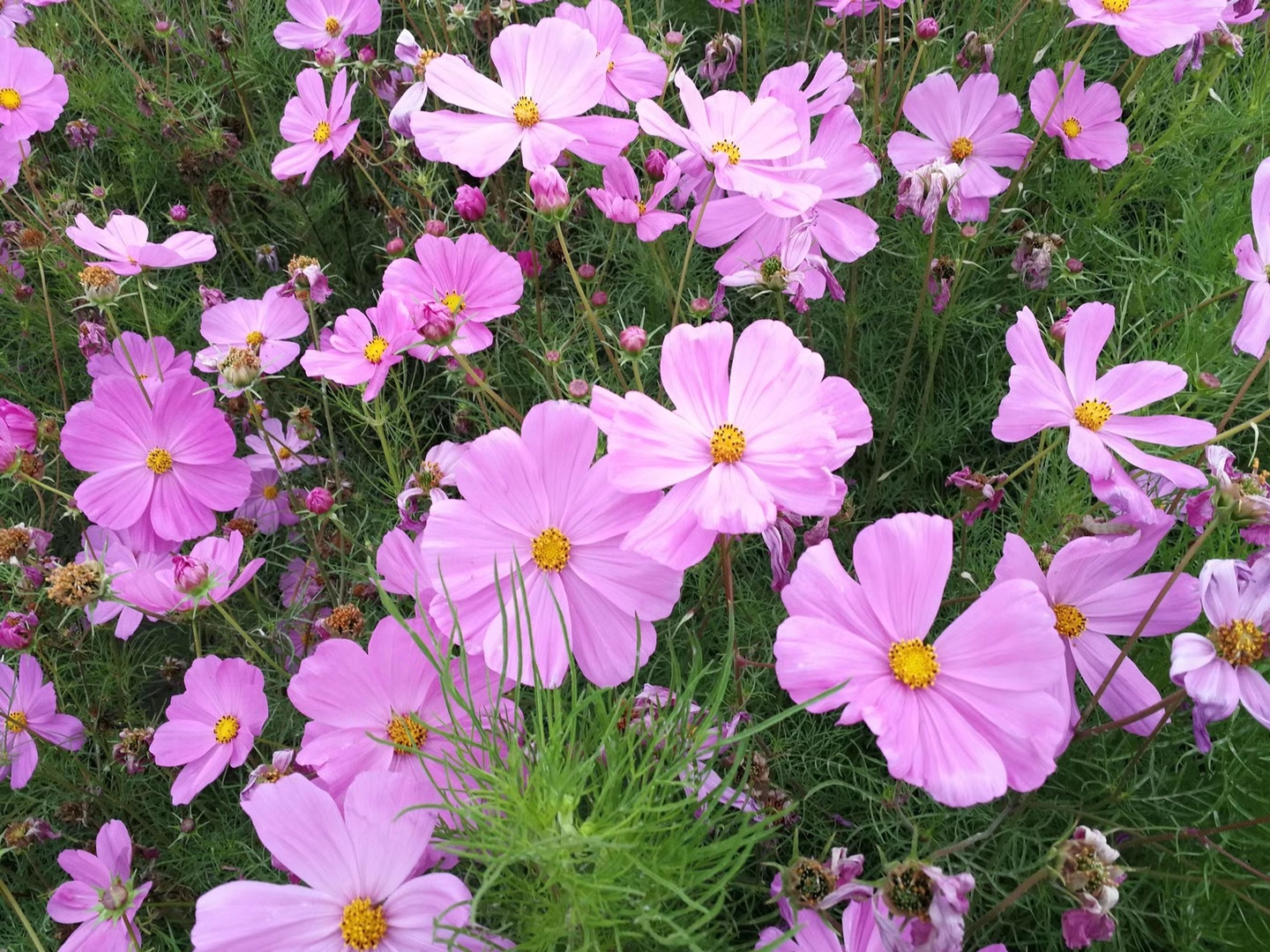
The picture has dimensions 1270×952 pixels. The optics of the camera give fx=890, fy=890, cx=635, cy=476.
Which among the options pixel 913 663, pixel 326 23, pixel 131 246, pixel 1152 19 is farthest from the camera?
pixel 326 23

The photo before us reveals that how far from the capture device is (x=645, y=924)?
559 millimetres

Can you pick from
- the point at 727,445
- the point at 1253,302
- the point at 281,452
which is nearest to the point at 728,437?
the point at 727,445

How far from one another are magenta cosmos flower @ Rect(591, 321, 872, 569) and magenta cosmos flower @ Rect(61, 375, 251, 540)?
65 centimetres

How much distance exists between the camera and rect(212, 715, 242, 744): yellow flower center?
0.93 metres

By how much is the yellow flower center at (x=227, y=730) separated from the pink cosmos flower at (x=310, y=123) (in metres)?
0.69

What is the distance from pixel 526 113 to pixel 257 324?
51cm

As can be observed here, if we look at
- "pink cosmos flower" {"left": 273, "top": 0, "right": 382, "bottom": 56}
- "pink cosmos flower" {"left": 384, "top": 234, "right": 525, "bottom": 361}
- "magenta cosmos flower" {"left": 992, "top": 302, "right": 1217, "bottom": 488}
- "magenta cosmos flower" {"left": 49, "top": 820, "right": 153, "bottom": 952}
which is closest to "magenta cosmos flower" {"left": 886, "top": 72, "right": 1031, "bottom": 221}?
"magenta cosmos flower" {"left": 992, "top": 302, "right": 1217, "bottom": 488}

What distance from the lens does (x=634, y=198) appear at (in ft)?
3.25

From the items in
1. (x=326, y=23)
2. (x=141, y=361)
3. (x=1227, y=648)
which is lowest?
(x=141, y=361)

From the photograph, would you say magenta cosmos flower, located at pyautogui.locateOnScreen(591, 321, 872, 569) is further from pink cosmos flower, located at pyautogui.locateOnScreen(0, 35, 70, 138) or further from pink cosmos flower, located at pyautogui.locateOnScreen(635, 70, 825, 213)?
pink cosmos flower, located at pyautogui.locateOnScreen(0, 35, 70, 138)

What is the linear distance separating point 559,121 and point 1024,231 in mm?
565

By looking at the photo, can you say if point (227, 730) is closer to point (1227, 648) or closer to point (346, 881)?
point (346, 881)

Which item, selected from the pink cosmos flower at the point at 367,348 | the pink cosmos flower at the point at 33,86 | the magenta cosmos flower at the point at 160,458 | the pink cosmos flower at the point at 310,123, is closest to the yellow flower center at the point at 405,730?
the pink cosmos flower at the point at 367,348

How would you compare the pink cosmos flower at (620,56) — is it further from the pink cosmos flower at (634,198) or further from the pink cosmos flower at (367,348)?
the pink cosmos flower at (367,348)
